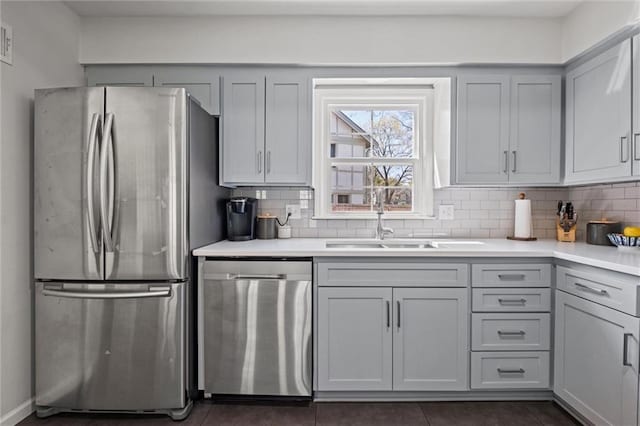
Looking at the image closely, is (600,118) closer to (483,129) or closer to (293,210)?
(483,129)

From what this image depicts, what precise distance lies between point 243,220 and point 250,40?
4.17 ft

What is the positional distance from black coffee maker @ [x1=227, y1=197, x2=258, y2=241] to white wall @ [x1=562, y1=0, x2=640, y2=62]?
243cm

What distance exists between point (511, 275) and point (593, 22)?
1.64 m

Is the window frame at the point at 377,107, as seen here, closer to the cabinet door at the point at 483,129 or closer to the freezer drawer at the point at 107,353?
the cabinet door at the point at 483,129

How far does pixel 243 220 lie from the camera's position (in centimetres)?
278

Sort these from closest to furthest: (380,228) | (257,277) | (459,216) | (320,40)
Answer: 1. (257,277)
2. (320,40)
3. (380,228)
4. (459,216)

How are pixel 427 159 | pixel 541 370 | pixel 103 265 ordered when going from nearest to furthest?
pixel 103 265 → pixel 541 370 → pixel 427 159

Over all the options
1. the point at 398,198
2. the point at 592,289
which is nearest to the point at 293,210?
the point at 398,198

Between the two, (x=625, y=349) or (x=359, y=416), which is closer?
(x=625, y=349)

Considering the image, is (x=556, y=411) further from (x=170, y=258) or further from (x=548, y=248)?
(x=170, y=258)

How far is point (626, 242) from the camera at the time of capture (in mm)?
2271

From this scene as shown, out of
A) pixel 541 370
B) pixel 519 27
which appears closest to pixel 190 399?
pixel 541 370

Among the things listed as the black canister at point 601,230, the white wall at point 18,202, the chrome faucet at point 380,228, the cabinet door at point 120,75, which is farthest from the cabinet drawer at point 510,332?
the cabinet door at point 120,75

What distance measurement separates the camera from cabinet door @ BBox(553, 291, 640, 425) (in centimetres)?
173
